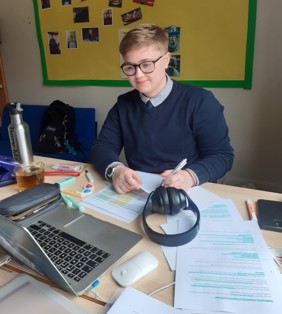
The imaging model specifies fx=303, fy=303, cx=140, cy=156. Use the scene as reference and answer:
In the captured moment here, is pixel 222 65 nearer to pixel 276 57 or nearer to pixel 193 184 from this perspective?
pixel 276 57

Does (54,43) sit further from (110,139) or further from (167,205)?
(167,205)

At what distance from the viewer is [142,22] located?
7.43 ft

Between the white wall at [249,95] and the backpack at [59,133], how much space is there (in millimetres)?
273

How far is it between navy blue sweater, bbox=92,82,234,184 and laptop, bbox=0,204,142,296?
347mm

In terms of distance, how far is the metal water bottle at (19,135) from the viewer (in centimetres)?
110

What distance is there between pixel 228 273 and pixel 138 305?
0.67 feet

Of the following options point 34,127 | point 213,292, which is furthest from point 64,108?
point 213,292

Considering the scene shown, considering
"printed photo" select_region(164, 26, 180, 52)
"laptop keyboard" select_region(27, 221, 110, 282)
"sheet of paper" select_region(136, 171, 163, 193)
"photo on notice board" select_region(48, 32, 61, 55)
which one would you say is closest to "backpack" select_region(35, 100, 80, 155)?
"photo on notice board" select_region(48, 32, 61, 55)

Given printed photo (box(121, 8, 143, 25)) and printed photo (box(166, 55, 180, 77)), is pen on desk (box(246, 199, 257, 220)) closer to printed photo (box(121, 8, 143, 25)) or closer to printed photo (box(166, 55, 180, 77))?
printed photo (box(166, 55, 180, 77))

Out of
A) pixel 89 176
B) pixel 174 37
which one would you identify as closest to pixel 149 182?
pixel 89 176

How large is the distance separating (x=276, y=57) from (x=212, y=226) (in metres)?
1.55

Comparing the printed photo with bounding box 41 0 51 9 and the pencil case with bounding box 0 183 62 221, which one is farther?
the printed photo with bounding box 41 0 51 9

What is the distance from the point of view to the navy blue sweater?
1236 mm

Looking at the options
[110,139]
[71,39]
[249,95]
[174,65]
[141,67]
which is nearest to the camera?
[141,67]
